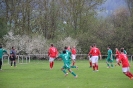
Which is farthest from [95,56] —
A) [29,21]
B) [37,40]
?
[29,21]

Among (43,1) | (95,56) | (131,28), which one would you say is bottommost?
(95,56)

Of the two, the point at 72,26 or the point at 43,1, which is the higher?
the point at 43,1

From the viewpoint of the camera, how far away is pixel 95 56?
25.6 metres

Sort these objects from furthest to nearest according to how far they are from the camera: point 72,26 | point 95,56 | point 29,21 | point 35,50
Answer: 1. point 72,26
2. point 29,21
3. point 35,50
4. point 95,56

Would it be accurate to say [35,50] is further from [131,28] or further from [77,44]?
[131,28]

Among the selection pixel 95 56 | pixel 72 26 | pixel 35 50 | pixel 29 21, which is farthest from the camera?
pixel 72 26

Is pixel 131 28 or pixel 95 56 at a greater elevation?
pixel 131 28

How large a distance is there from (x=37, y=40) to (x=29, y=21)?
5325 mm

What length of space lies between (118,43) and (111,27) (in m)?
5.07

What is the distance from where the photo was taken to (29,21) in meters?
A: 59.5

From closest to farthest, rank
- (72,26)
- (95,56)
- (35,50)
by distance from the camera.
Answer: (95,56) < (35,50) < (72,26)

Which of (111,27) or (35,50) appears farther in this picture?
(111,27)

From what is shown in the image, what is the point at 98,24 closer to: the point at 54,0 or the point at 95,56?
the point at 54,0

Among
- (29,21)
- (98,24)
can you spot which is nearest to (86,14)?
(98,24)
